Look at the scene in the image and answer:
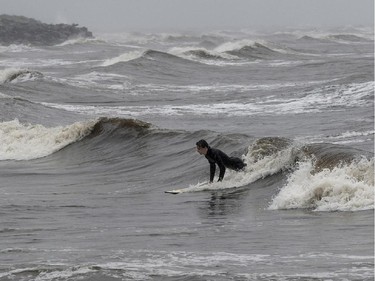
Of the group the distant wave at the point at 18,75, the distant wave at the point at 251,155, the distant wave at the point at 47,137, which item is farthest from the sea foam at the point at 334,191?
the distant wave at the point at 18,75

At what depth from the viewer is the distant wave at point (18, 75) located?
41938mm

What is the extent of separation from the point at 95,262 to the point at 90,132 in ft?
48.6

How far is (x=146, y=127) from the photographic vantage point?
24.0 metres

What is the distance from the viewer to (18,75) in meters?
42.8

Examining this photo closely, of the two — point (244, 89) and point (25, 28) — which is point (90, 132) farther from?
point (25, 28)

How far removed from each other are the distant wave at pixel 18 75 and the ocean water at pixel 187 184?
2.62m

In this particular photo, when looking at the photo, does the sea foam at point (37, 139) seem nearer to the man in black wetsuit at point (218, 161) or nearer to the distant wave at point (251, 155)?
the distant wave at point (251, 155)

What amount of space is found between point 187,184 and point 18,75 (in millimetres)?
26675

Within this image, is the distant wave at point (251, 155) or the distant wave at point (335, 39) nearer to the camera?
the distant wave at point (251, 155)

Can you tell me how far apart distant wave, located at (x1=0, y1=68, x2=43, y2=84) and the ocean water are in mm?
2623

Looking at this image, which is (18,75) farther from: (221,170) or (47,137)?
(221,170)

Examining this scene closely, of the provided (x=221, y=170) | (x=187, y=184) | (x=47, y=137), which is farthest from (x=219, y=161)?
(x=47, y=137)

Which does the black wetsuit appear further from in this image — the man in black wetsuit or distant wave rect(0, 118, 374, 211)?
distant wave rect(0, 118, 374, 211)

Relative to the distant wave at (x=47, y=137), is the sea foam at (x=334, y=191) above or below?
above
